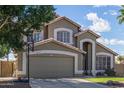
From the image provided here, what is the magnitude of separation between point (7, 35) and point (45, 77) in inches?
304

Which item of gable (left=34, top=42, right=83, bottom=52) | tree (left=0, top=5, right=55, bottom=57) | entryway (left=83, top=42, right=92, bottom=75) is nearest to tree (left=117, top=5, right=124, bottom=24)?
entryway (left=83, top=42, right=92, bottom=75)

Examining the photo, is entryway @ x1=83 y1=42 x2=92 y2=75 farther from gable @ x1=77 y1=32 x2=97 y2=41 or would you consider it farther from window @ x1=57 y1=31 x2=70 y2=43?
window @ x1=57 y1=31 x2=70 y2=43

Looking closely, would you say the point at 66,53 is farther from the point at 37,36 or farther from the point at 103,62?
the point at 103,62

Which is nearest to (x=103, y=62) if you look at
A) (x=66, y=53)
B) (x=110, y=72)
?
(x=110, y=72)

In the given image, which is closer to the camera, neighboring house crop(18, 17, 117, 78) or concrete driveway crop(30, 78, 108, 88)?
concrete driveway crop(30, 78, 108, 88)

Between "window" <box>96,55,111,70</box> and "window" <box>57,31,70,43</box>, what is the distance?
4.10 m

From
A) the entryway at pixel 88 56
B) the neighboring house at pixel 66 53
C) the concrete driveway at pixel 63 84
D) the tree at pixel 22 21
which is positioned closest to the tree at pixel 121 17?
the neighboring house at pixel 66 53

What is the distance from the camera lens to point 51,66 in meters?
36.8

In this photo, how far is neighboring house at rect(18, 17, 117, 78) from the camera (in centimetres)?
3622

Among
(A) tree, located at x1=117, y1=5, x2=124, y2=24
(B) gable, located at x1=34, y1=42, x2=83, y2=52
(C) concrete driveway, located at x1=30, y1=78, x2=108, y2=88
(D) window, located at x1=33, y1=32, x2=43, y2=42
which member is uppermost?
(A) tree, located at x1=117, y1=5, x2=124, y2=24

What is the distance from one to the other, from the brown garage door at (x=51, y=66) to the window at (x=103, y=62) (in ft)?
14.9

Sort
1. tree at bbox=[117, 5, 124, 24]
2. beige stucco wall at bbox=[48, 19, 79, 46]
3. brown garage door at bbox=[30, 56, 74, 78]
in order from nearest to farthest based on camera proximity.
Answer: brown garage door at bbox=[30, 56, 74, 78], tree at bbox=[117, 5, 124, 24], beige stucco wall at bbox=[48, 19, 79, 46]

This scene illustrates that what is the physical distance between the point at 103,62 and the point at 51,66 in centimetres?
740
